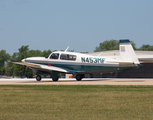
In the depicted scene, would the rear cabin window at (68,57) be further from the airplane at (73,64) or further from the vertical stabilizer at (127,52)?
the vertical stabilizer at (127,52)

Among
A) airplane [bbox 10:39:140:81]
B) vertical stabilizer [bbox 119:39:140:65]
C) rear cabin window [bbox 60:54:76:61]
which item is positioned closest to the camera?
vertical stabilizer [bbox 119:39:140:65]

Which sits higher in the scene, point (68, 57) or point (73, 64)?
point (68, 57)

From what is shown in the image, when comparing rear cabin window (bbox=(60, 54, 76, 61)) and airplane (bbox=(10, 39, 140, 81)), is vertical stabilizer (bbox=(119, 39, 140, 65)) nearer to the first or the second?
airplane (bbox=(10, 39, 140, 81))

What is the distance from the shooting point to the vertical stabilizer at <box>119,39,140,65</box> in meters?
21.2

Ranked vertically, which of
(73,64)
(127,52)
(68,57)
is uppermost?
(127,52)

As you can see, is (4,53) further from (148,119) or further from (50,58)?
(148,119)

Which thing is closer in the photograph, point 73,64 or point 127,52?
point 127,52

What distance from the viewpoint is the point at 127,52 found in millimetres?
21188

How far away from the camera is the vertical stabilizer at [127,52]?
21.2 metres

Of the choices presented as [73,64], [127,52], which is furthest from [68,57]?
[127,52]

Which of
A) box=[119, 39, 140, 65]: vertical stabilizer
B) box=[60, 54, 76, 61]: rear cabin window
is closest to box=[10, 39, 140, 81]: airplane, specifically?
box=[60, 54, 76, 61]: rear cabin window

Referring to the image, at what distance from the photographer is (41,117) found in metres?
6.15

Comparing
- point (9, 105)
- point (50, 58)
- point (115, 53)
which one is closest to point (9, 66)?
point (115, 53)

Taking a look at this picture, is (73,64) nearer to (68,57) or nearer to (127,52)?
(68,57)
